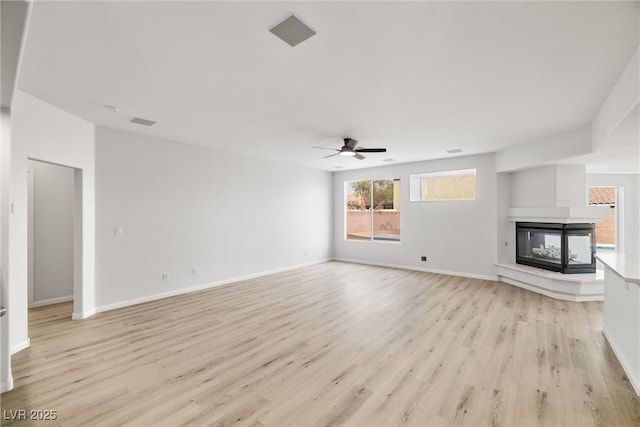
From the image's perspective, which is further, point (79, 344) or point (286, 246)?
point (286, 246)

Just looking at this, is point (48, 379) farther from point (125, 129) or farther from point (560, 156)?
point (560, 156)

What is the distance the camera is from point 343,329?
138 inches

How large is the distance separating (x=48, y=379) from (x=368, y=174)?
718 cm

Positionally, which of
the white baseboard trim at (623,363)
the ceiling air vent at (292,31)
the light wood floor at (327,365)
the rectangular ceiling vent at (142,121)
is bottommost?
the light wood floor at (327,365)

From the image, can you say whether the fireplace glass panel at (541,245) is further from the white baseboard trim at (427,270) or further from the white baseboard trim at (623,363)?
the white baseboard trim at (623,363)

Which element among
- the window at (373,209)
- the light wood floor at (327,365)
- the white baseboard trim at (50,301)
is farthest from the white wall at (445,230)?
the white baseboard trim at (50,301)

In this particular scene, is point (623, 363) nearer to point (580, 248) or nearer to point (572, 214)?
point (572, 214)

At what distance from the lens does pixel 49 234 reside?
4.69 metres

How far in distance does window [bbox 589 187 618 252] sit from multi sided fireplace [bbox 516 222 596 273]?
202 centimetres

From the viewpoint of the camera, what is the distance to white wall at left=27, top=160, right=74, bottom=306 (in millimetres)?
4562

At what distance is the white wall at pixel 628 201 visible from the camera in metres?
6.02

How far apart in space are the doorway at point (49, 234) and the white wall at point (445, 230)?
6368 mm

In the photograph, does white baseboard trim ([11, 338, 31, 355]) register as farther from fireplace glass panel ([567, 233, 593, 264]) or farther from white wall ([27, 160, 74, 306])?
fireplace glass panel ([567, 233, 593, 264])

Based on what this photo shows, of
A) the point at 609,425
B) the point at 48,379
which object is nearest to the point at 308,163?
the point at 48,379
